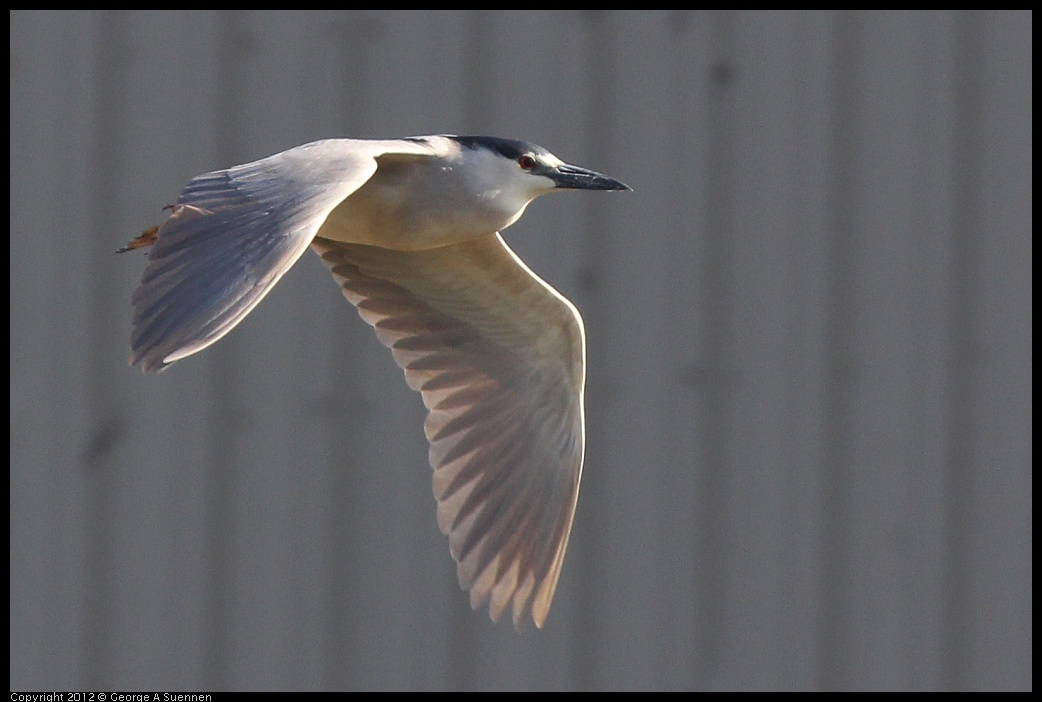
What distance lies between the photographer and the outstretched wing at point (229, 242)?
2.48 m

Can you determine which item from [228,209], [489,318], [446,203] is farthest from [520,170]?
[228,209]

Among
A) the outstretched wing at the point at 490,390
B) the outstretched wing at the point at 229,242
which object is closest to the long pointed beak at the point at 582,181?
the outstretched wing at the point at 490,390

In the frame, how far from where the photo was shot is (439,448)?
3564 millimetres

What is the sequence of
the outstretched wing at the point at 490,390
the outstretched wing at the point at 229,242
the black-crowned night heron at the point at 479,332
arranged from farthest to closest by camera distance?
the outstretched wing at the point at 490,390
the black-crowned night heron at the point at 479,332
the outstretched wing at the point at 229,242

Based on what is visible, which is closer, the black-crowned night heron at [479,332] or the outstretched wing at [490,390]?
the black-crowned night heron at [479,332]

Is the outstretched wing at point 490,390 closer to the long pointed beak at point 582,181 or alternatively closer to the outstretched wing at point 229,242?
the long pointed beak at point 582,181

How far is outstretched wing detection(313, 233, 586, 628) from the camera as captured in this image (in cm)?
351

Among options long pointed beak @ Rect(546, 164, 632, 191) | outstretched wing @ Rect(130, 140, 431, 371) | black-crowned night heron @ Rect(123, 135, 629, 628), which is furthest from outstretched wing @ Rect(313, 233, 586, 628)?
outstretched wing @ Rect(130, 140, 431, 371)

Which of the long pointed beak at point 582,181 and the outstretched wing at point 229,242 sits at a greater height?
the long pointed beak at point 582,181

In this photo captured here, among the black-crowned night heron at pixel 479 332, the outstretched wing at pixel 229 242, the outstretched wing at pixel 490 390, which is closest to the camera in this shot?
the outstretched wing at pixel 229 242

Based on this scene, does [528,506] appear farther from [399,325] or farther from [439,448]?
[399,325]

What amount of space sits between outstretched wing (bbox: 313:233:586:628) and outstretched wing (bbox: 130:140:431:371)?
2.18 ft

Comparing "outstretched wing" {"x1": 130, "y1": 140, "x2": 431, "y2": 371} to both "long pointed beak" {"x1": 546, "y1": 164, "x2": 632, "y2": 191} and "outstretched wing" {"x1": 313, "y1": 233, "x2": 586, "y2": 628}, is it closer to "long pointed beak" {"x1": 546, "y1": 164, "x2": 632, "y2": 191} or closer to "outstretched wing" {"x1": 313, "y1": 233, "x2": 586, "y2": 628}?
"long pointed beak" {"x1": 546, "y1": 164, "x2": 632, "y2": 191}

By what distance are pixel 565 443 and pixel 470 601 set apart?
386mm
